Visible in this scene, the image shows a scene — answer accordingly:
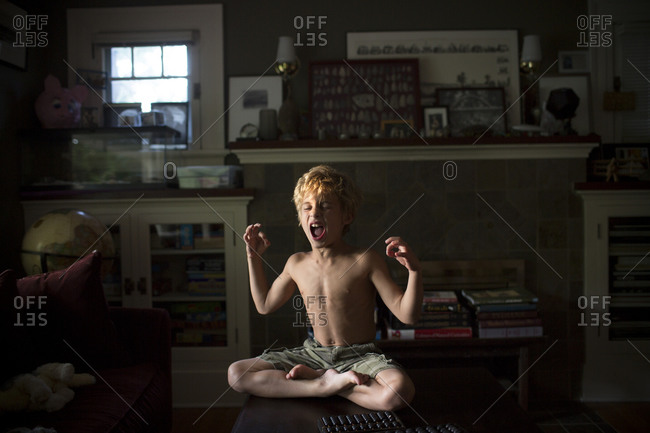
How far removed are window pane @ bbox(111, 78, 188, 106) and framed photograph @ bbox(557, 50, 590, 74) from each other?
87.0 inches

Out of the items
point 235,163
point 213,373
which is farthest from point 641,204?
point 213,373

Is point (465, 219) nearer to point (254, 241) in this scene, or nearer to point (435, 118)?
point (435, 118)

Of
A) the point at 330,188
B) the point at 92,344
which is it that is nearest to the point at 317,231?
the point at 330,188

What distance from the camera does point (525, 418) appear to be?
1.41 m

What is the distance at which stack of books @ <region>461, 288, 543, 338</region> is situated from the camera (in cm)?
250

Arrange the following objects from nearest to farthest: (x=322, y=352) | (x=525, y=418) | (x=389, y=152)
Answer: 1. (x=525, y=418)
2. (x=322, y=352)
3. (x=389, y=152)

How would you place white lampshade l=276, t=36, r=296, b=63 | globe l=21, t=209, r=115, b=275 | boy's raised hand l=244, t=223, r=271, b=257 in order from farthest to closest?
1. white lampshade l=276, t=36, r=296, b=63
2. globe l=21, t=209, r=115, b=275
3. boy's raised hand l=244, t=223, r=271, b=257

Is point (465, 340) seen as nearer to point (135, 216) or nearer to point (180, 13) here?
point (135, 216)

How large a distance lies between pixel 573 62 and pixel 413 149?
117 cm

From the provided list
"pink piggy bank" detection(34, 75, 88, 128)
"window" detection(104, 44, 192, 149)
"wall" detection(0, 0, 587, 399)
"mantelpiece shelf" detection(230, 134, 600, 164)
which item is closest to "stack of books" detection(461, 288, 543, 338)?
"wall" detection(0, 0, 587, 399)

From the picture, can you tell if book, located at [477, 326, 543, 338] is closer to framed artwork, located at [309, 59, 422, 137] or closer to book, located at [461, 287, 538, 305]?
book, located at [461, 287, 538, 305]

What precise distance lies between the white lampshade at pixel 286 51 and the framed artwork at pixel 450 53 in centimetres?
35

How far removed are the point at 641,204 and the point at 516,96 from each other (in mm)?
885

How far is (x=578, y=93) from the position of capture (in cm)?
305
